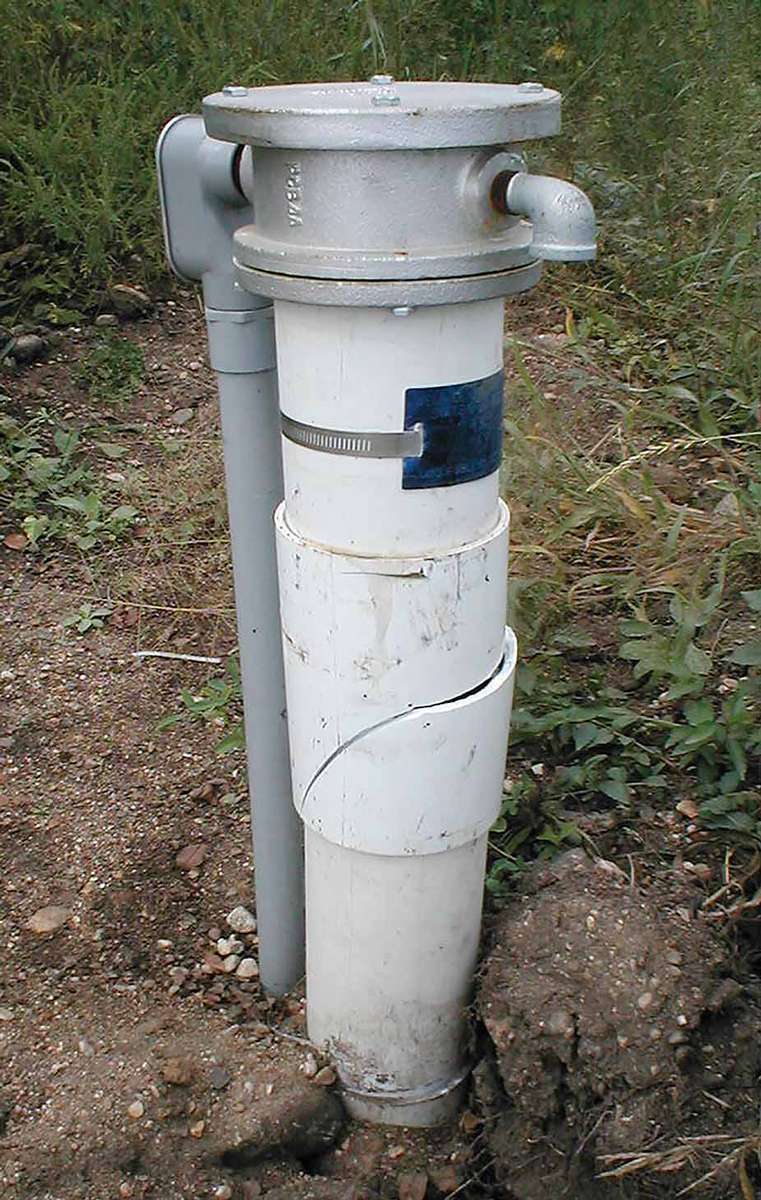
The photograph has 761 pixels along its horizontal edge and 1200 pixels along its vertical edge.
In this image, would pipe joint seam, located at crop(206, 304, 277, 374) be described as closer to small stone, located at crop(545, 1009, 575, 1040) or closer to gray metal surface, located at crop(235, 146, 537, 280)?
gray metal surface, located at crop(235, 146, 537, 280)

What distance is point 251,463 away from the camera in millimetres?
1539

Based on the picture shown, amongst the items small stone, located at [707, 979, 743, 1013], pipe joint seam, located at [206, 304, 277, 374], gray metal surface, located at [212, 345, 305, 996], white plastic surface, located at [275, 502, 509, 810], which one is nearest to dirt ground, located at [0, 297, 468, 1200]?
gray metal surface, located at [212, 345, 305, 996]

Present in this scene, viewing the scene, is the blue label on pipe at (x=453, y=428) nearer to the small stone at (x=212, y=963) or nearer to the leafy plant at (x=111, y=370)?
the small stone at (x=212, y=963)

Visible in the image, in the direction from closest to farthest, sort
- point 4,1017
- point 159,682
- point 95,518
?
point 4,1017
point 159,682
point 95,518

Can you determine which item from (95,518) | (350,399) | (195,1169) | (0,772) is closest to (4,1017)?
(195,1169)

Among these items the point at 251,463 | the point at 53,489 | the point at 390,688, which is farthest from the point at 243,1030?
the point at 53,489

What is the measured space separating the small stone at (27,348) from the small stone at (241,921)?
79.8 inches

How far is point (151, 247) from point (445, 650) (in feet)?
8.90

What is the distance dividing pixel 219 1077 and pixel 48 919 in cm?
43

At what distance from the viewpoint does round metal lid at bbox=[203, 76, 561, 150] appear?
43.4 inches

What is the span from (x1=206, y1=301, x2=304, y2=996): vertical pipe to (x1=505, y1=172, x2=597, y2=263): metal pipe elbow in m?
0.41

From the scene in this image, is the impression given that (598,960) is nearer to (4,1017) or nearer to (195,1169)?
(195,1169)

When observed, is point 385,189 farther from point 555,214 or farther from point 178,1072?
point 178,1072

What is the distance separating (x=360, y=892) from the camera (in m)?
1.56
